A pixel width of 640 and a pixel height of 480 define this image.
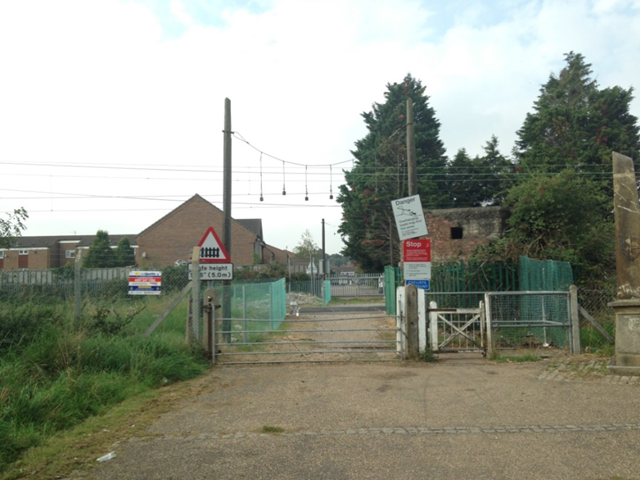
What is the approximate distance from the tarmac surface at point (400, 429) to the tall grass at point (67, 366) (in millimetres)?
953

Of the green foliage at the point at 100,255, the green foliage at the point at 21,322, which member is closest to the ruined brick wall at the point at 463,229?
the green foliage at the point at 21,322

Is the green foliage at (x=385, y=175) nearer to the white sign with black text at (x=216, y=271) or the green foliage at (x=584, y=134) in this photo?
the green foliage at (x=584, y=134)

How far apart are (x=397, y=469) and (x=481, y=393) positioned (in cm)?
350

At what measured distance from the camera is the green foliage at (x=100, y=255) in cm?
5391

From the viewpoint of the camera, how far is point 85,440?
6.21 metres

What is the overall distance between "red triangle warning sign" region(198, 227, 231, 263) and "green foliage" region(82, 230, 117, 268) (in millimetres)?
44741

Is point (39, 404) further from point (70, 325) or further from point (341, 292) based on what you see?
point (341, 292)

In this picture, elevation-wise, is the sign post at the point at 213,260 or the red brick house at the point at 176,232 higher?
the red brick house at the point at 176,232

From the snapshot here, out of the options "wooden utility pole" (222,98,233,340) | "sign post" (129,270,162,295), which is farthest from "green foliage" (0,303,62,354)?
"sign post" (129,270,162,295)

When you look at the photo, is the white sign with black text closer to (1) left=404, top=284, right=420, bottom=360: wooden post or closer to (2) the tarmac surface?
(2) the tarmac surface

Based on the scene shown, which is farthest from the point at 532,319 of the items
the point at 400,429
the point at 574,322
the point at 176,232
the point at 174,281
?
the point at 176,232

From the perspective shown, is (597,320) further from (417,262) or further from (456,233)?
(456,233)

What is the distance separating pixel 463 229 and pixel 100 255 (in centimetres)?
4231

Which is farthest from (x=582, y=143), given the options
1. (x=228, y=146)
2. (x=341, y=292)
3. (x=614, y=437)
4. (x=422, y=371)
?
(x=614, y=437)
